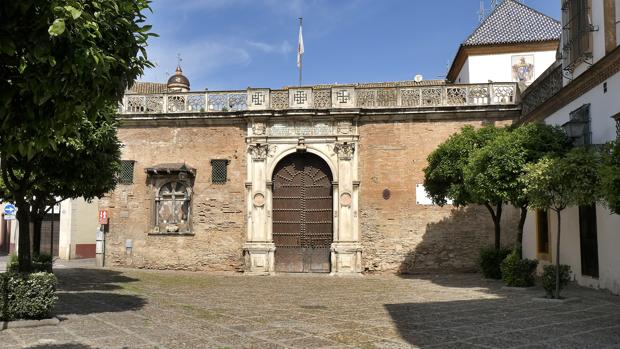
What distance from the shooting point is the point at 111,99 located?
4379 mm

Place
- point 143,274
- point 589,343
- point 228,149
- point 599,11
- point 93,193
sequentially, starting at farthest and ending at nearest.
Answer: point 228,149 < point 143,274 < point 93,193 < point 599,11 < point 589,343

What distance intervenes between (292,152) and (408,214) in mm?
4570

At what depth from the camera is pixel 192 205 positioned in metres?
20.1

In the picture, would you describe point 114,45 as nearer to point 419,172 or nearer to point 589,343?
point 589,343

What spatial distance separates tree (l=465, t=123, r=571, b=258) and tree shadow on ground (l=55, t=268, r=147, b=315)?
26.5 feet

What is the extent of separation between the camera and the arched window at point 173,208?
66.5 ft

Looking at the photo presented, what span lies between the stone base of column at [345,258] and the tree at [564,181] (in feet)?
27.1

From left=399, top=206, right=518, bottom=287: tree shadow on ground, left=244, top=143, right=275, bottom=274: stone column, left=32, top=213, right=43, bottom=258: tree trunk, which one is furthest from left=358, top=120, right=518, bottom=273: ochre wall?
left=32, top=213, right=43, bottom=258: tree trunk

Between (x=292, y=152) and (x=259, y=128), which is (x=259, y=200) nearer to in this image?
(x=292, y=152)

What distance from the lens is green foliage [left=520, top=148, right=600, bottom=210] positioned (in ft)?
33.9

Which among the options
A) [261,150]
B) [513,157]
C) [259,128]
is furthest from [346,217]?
[513,157]

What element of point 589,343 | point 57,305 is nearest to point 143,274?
point 57,305

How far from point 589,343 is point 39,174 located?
10033mm

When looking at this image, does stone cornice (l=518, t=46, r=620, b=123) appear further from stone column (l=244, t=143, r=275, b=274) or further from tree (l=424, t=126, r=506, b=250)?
stone column (l=244, t=143, r=275, b=274)
